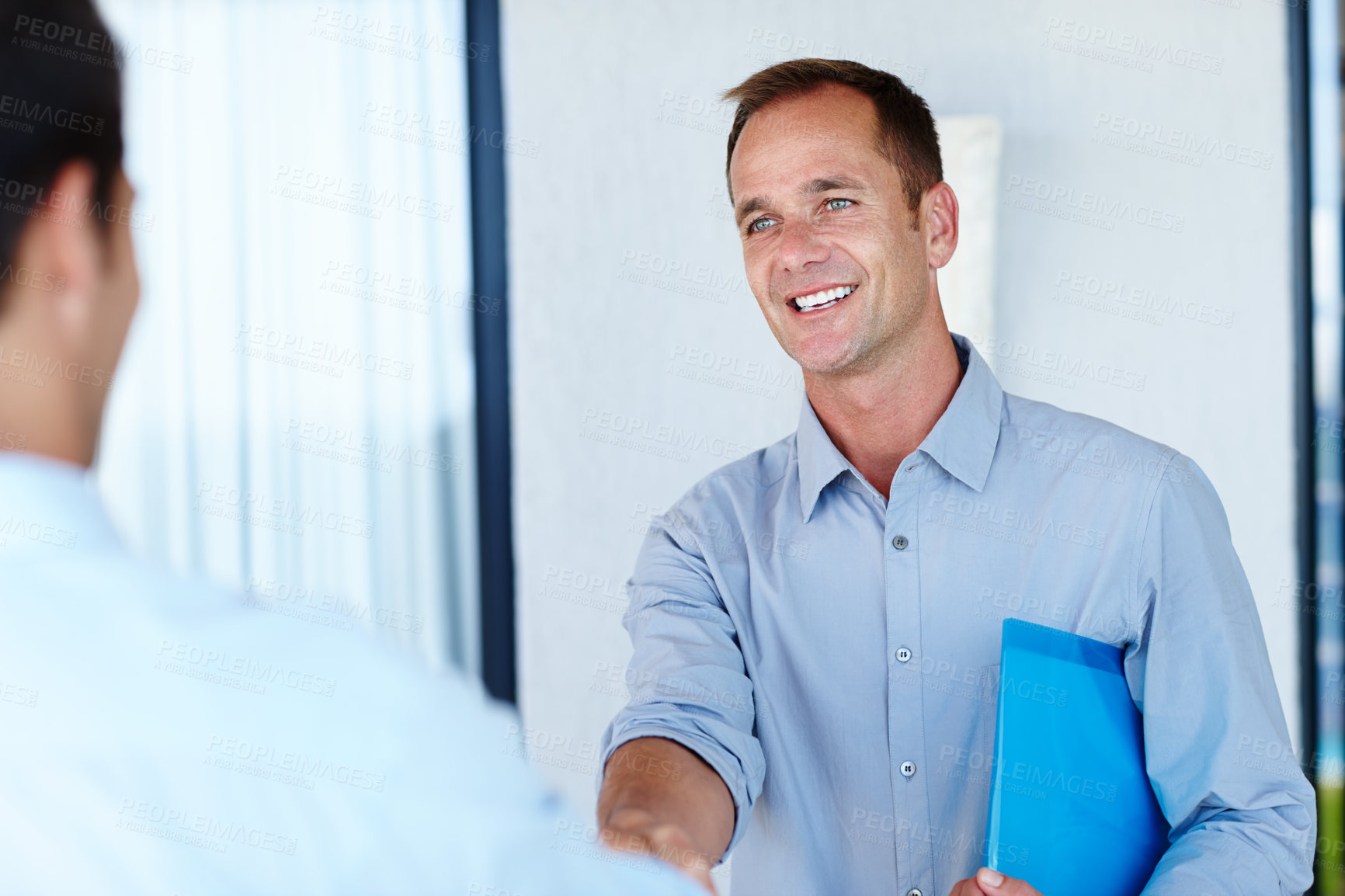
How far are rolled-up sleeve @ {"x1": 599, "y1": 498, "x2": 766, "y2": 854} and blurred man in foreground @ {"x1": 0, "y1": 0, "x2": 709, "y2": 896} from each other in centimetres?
91

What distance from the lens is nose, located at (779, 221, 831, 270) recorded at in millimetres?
1803

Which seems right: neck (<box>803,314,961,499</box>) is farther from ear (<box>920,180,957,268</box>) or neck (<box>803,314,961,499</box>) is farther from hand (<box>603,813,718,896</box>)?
hand (<box>603,813,718,896</box>)

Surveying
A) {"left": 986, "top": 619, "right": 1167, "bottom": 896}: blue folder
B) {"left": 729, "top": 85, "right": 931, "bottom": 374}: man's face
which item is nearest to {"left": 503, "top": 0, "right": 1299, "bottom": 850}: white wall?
{"left": 729, "top": 85, "right": 931, "bottom": 374}: man's face

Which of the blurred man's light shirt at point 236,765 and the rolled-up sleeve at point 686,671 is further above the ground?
the blurred man's light shirt at point 236,765

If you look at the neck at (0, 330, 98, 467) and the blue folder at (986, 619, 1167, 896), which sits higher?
the neck at (0, 330, 98, 467)

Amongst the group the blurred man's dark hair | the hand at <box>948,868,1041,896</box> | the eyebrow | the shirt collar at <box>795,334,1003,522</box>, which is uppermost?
the blurred man's dark hair

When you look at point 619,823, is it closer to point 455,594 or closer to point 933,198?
point 933,198

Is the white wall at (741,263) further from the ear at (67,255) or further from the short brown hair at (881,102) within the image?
the ear at (67,255)

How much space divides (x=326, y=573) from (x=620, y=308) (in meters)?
1.16

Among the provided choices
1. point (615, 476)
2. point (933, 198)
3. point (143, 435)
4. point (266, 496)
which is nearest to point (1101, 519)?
point (933, 198)

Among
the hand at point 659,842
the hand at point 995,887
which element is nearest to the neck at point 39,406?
the hand at point 659,842

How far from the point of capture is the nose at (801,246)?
1.80 m

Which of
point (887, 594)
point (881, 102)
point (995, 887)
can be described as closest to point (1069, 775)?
point (995, 887)

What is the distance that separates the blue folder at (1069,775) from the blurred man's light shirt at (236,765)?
97 centimetres
